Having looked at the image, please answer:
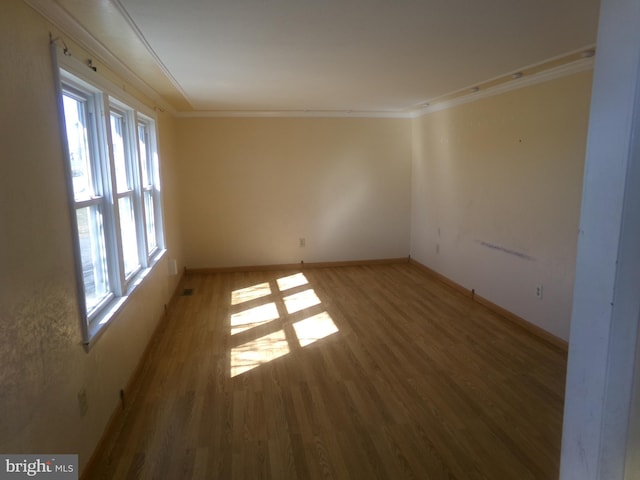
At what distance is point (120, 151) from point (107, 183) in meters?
0.85

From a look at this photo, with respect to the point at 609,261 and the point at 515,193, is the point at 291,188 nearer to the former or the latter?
the point at 515,193

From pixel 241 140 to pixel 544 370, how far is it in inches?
178

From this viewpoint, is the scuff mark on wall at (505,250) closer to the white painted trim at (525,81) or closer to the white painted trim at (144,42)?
the white painted trim at (525,81)

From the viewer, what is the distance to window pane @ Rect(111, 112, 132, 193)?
3205mm

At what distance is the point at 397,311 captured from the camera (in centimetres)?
436

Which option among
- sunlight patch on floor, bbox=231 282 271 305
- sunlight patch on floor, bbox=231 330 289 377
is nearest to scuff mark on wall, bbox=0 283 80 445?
sunlight patch on floor, bbox=231 330 289 377

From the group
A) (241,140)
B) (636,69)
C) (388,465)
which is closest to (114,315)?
(388,465)

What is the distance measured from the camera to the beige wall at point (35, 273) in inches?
55.4

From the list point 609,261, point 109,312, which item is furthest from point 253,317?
point 609,261

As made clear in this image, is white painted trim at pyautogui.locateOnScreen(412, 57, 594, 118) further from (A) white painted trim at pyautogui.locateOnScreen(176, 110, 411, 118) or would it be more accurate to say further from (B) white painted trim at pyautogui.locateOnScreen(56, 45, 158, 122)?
(B) white painted trim at pyautogui.locateOnScreen(56, 45, 158, 122)

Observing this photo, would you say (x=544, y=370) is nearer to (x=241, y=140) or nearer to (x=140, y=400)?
(x=140, y=400)

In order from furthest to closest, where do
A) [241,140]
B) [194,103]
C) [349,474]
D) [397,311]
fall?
[241,140] → [194,103] → [397,311] → [349,474]

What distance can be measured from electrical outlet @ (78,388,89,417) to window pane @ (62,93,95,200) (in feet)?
3.32

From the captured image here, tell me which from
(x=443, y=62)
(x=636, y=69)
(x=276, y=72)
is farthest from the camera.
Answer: (x=276, y=72)
